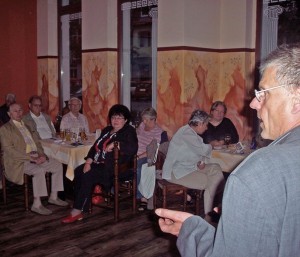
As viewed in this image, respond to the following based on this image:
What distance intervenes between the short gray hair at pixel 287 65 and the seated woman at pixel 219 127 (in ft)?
14.2

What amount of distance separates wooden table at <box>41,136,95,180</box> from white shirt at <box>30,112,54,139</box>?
0.77m

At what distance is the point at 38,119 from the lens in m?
5.95

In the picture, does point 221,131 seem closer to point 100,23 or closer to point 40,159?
point 40,159

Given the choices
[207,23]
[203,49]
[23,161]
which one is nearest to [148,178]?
[23,161]

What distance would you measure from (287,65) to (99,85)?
6.18 m

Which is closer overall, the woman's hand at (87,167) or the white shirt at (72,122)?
the woman's hand at (87,167)

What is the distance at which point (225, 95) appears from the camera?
19.8ft

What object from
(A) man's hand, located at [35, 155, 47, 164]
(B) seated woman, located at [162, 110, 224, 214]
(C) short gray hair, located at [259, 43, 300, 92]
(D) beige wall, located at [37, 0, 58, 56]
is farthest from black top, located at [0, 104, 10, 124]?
(C) short gray hair, located at [259, 43, 300, 92]

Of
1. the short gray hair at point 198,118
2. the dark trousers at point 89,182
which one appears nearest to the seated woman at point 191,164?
the short gray hair at point 198,118

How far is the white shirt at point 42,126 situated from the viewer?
5918mm

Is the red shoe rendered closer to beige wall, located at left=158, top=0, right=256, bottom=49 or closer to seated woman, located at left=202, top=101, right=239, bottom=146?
seated woman, located at left=202, top=101, right=239, bottom=146

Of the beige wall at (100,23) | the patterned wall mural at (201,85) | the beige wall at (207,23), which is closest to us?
the beige wall at (207,23)

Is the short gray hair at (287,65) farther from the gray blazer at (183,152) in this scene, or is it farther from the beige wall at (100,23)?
the beige wall at (100,23)

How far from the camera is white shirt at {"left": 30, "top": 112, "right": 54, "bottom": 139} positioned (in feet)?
19.4
